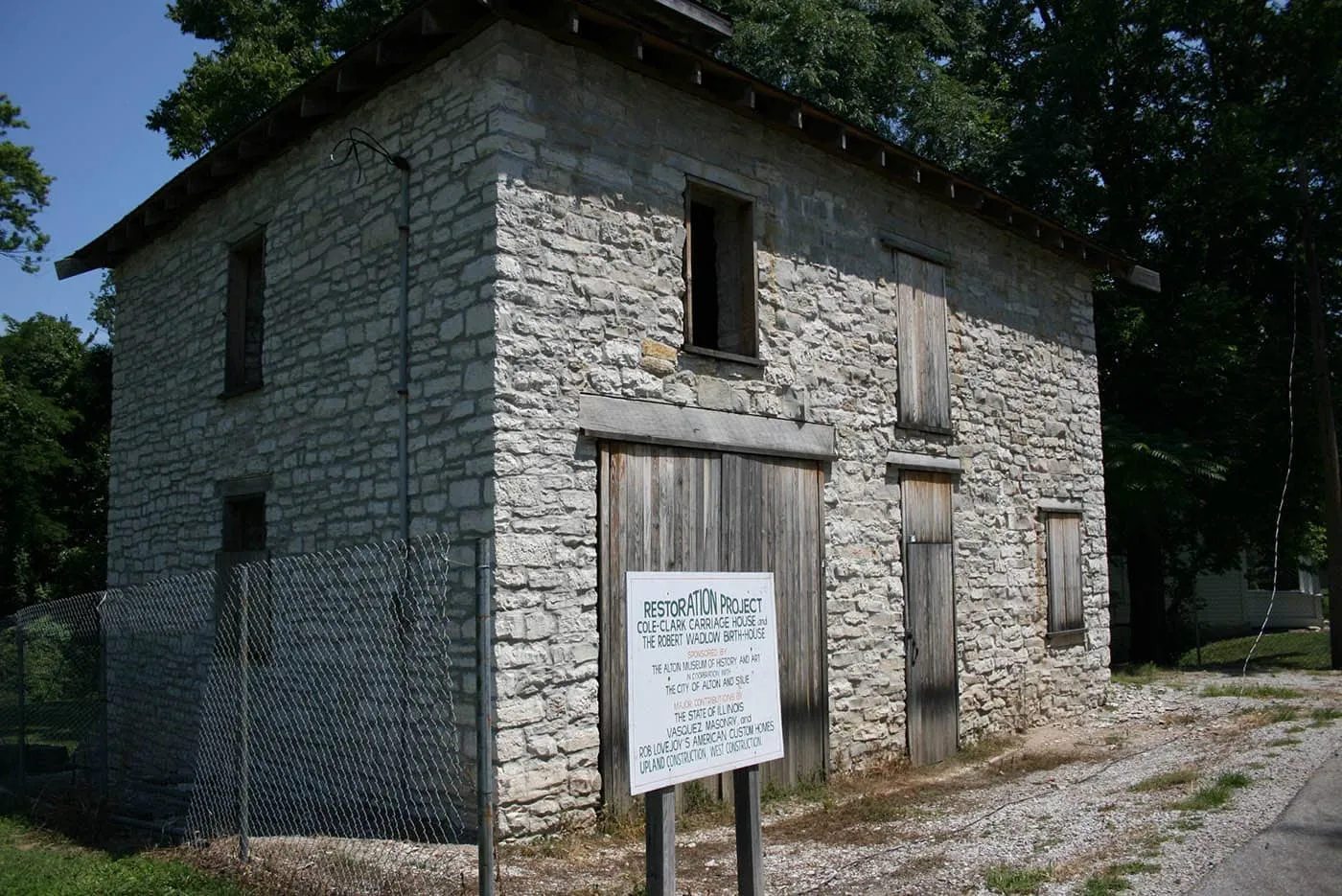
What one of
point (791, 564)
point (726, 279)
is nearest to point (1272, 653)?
point (791, 564)

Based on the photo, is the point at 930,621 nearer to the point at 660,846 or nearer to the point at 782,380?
the point at 782,380

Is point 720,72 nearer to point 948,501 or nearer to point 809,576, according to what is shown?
point 809,576

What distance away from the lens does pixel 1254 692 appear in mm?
13438

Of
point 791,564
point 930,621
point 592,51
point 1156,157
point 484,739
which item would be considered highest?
point 1156,157

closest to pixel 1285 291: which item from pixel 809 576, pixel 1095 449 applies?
pixel 1095 449

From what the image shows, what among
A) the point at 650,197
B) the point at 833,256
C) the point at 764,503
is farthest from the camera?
the point at 833,256

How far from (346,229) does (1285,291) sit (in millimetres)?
16823

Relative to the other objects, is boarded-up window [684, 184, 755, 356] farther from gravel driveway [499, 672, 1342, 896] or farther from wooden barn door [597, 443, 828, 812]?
gravel driveway [499, 672, 1342, 896]

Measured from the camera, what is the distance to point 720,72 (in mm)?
8414

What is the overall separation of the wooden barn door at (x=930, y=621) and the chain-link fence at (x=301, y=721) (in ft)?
15.5

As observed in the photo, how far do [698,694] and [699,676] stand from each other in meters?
0.08

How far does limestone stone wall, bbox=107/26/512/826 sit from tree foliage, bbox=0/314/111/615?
983 cm

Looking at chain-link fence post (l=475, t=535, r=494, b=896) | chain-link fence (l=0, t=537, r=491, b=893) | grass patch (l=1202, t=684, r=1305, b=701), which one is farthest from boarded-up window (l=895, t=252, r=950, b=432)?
chain-link fence post (l=475, t=535, r=494, b=896)

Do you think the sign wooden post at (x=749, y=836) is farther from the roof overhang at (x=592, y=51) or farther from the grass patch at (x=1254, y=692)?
the grass patch at (x=1254, y=692)
